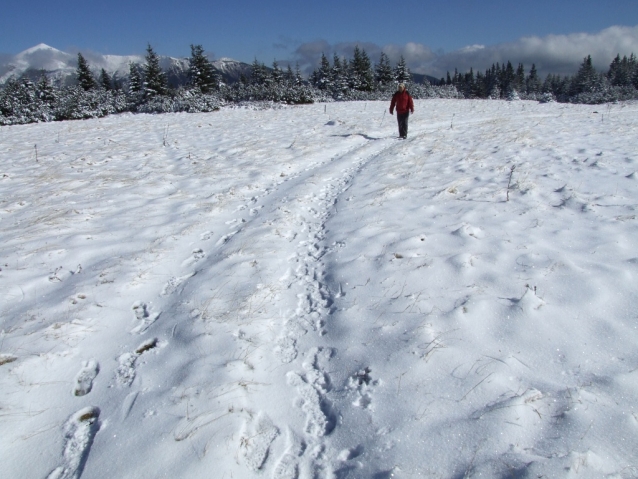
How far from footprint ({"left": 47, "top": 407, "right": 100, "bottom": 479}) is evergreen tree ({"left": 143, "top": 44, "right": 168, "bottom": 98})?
3731 centimetres

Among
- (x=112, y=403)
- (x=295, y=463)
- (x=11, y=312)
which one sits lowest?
(x=295, y=463)

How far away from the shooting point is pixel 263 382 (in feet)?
11.0

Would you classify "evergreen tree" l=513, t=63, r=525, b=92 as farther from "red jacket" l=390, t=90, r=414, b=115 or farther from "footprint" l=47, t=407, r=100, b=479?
"footprint" l=47, t=407, r=100, b=479

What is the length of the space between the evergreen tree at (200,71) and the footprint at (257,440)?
142ft

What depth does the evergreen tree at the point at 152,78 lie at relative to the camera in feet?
114

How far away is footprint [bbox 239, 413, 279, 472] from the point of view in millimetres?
2676

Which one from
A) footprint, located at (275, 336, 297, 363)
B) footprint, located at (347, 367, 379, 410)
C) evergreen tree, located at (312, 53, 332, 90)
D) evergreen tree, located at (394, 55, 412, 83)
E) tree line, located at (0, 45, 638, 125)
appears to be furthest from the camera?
evergreen tree, located at (394, 55, 412, 83)

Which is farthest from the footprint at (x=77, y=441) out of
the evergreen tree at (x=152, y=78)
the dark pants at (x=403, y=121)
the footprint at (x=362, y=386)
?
the evergreen tree at (x=152, y=78)

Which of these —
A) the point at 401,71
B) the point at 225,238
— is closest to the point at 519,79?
the point at 401,71

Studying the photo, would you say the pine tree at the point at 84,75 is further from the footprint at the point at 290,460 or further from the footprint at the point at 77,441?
the footprint at the point at 290,460

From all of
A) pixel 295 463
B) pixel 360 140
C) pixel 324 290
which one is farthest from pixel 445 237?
pixel 360 140

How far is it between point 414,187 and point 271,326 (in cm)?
530

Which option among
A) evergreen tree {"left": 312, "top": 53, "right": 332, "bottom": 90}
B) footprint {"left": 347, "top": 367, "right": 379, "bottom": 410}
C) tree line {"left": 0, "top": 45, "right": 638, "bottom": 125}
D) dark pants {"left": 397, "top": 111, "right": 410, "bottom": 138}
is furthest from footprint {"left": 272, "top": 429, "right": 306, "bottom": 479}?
evergreen tree {"left": 312, "top": 53, "right": 332, "bottom": 90}

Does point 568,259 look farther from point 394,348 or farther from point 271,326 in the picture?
point 271,326
